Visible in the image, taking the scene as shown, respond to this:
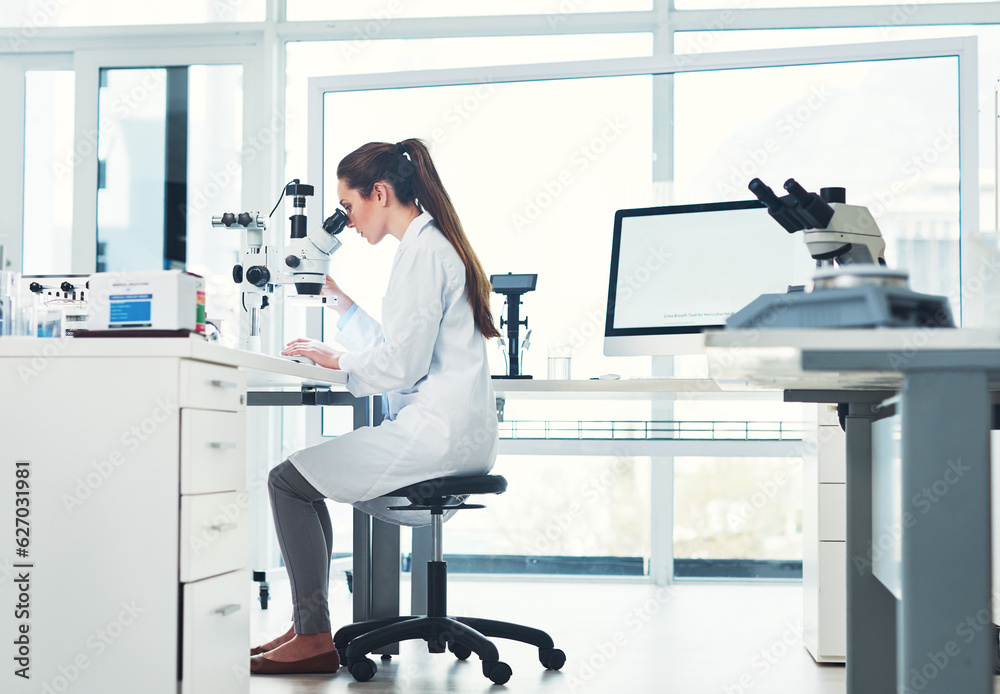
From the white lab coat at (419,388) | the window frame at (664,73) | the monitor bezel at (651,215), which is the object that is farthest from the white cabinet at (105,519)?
the window frame at (664,73)

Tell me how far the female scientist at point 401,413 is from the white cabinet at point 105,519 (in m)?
0.66

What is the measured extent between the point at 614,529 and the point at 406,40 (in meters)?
2.30

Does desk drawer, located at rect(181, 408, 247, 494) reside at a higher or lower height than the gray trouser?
higher

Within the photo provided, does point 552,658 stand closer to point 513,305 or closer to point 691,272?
point 513,305

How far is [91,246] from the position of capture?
4102 mm

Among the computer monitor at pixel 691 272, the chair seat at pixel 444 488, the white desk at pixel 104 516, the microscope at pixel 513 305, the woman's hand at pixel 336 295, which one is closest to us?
the white desk at pixel 104 516

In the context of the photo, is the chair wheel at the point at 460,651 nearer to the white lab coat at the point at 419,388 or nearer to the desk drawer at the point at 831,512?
the white lab coat at the point at 419,388

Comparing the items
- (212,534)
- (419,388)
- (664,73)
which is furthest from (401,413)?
(664,73)

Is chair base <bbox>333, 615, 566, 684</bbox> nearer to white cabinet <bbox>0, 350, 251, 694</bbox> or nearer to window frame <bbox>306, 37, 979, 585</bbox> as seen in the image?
white cabinet <bbox>0, 350, 251, 694</bbox>

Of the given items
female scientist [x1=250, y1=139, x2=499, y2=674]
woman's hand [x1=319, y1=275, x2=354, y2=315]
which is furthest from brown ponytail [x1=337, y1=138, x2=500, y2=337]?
woman's hand [x1=319, y1=275, x2=354, y2=315]

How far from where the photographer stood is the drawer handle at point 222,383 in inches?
62.9

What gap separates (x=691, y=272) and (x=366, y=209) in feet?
3.34

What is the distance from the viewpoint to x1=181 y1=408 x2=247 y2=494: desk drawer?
1482 millimetres

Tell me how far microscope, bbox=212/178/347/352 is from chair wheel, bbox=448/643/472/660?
2.94ft
